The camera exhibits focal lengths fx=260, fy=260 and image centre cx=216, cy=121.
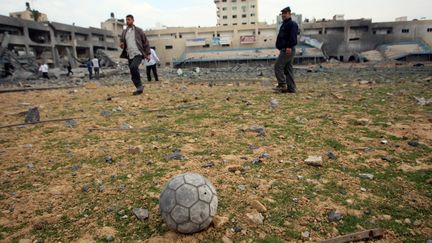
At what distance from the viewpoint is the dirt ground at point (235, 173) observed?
2.03 meters

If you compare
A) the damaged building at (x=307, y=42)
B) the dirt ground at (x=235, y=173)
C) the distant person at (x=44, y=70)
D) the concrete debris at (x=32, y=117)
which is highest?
the damaged building at (x=307, y=42)

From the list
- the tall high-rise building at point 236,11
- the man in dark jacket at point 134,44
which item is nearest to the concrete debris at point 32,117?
the man in dark jacket at point 134,44

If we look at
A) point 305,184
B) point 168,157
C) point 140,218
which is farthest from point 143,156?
point 305,184

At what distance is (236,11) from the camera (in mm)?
75000

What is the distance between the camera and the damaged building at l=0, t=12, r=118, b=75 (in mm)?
25081

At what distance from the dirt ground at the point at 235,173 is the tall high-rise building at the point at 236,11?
75025 mm

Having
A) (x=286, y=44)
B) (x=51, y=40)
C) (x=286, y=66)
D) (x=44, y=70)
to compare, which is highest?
(x=51, y=40)

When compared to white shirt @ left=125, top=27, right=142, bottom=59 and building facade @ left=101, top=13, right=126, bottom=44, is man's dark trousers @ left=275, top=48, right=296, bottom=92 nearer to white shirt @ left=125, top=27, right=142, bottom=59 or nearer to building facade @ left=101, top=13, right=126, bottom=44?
white shirt @ left=125, top=27, right=142, bottom=59

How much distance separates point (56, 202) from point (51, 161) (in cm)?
118

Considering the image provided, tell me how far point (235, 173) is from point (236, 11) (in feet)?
260

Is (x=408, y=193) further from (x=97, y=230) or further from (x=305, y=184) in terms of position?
(x=97, y=230)

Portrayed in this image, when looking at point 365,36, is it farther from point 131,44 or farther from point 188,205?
point 188,205

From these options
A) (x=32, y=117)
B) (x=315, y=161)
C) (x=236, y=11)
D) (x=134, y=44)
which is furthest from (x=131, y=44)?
(x=236, y=11)

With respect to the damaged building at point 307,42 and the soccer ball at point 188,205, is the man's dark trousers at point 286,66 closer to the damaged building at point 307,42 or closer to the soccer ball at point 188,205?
the soccer ball at point 188,205
